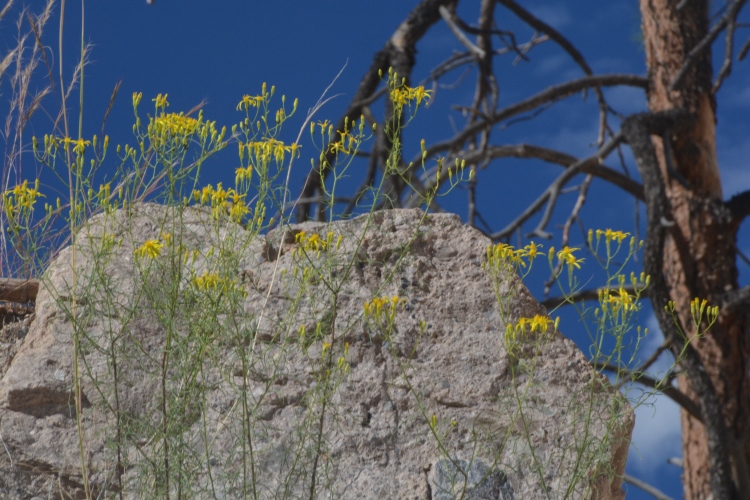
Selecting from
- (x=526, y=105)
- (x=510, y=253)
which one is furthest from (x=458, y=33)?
(x=510, y=253)

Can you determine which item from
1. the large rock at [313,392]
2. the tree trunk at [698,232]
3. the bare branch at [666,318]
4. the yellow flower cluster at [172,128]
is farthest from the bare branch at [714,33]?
the yellow flower cluster at [172,128]

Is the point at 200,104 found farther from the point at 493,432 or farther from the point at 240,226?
the point at 493,432

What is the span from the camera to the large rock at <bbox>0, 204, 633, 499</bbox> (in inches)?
67.1

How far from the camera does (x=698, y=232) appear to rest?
14.9 ft

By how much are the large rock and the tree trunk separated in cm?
263

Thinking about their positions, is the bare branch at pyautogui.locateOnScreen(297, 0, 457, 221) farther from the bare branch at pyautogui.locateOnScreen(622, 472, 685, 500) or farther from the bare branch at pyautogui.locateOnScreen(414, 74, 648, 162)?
the bare branch at pyautogui.locateOnScreen(622, 472, 685, 500)

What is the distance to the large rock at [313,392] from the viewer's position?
5.59ft

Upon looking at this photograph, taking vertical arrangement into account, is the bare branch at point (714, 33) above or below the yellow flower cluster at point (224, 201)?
above

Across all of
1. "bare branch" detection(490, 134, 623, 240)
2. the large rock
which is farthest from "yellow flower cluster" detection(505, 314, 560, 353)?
"bare branch" detection(490, 134, 623, 240)

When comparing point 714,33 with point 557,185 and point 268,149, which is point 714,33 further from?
point 268,149

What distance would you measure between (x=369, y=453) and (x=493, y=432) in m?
0.26

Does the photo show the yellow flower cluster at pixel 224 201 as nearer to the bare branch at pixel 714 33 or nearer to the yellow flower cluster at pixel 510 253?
the yellow flower cluster at pixel 510 253

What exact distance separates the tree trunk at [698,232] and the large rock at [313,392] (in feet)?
8.62

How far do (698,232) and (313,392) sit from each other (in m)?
3.42
